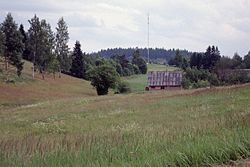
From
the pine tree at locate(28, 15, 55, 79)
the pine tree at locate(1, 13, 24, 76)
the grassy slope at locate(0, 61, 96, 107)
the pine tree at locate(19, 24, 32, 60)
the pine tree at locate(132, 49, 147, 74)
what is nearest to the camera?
the grassy slope at locate(0, 61, 96, 107)

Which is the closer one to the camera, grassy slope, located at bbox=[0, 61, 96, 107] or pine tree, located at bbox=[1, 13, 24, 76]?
grassy slope, located at bbox=[0, 61, 96, 107]

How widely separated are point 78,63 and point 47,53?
111ft

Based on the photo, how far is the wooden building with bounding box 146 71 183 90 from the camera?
112250 mm

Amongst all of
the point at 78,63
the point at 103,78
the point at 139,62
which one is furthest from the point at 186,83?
the point at 139,62

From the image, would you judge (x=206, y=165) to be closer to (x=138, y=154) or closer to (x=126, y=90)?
(x=138, y=154)

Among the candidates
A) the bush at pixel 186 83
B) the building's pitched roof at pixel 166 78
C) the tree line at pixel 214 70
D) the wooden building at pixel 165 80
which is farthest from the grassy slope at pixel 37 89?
the tree line at pixel 214 70

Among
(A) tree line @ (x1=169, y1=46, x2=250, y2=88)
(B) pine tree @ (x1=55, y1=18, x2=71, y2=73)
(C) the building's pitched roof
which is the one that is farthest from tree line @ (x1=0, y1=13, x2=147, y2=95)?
(A) tree line @ (x1=169, y1=46, x2=250, y2=88)

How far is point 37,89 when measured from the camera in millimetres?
93938

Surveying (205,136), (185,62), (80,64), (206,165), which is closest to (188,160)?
(206,165)

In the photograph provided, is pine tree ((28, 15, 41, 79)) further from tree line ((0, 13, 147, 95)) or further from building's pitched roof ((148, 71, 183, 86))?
building's pitched roof ((148, 71, 183, 86))

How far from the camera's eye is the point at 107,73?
315 feet

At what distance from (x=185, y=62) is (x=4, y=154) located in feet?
550

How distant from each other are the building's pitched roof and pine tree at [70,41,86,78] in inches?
889

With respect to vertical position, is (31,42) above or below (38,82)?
above
